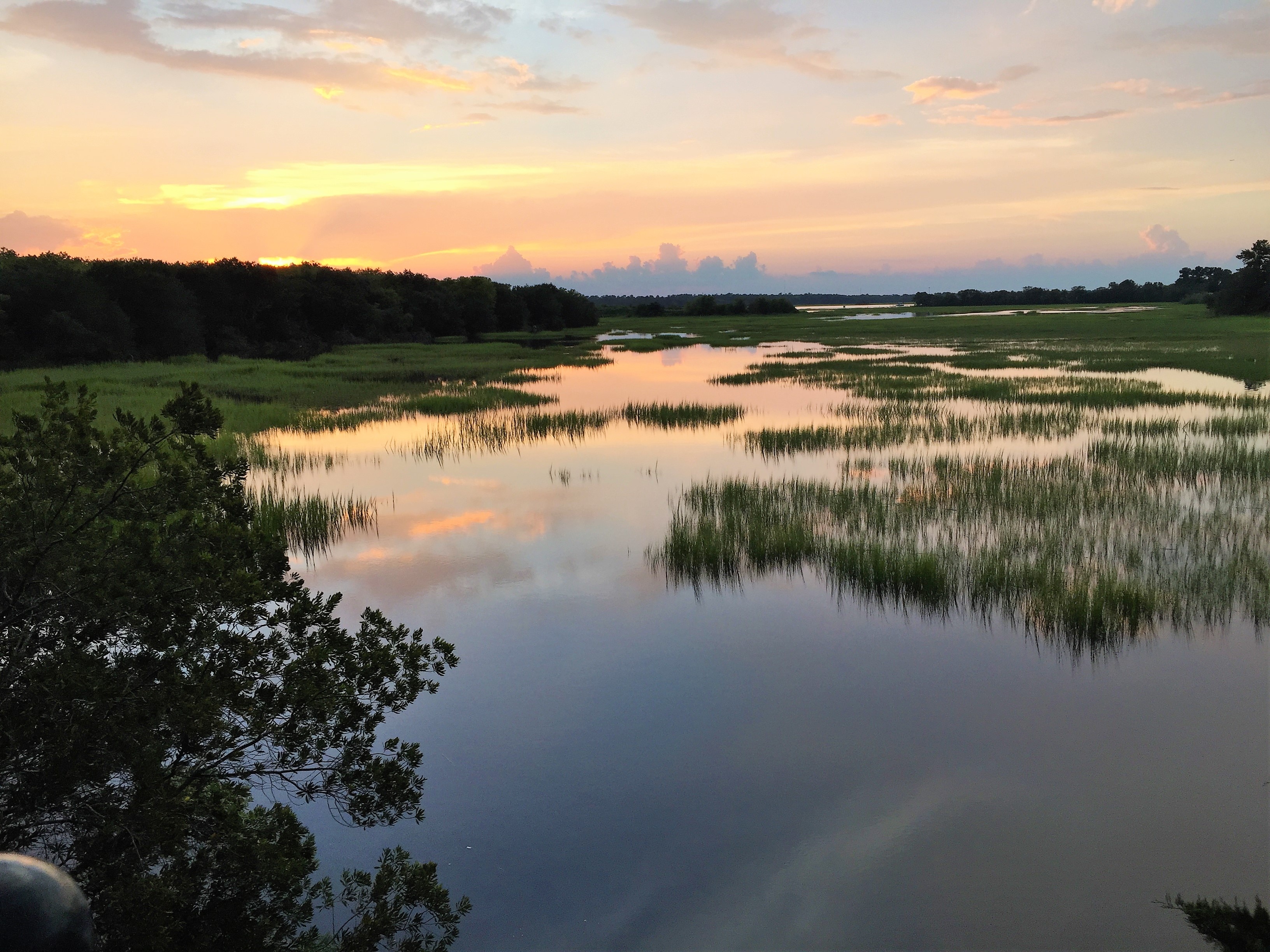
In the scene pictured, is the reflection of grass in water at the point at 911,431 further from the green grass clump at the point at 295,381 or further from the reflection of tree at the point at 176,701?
the reflection of tree at the point at 176,701

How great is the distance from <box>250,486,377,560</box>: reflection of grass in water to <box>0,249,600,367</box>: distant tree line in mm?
41579

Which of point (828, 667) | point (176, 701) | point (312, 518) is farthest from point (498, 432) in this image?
point (176, 701)

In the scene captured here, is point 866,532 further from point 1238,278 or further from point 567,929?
point 1238,278

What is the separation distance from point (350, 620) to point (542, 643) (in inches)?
92.3

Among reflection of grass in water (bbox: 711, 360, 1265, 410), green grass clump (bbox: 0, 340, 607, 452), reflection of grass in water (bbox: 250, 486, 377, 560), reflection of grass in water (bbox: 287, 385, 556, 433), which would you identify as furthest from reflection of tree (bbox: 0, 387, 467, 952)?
reflection of grass in water (bbox: 711, 360, 1265, 410)

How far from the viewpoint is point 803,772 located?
660 cm

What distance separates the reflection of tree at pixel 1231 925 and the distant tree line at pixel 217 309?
181ft

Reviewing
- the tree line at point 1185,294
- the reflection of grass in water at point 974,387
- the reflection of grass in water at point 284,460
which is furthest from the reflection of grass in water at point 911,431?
the tree line at point 1185,294

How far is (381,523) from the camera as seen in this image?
1428 centimetres

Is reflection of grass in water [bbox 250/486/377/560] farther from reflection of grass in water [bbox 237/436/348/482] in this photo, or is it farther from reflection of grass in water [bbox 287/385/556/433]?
reflection of grass in water [bbox 287/385/556/433]

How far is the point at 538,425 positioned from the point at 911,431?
32.8ft

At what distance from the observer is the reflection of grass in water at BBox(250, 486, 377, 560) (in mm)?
13148

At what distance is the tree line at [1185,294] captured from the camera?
8194 cm

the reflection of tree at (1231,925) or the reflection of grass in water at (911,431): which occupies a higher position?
the reflection of grass in water at (911,431)
